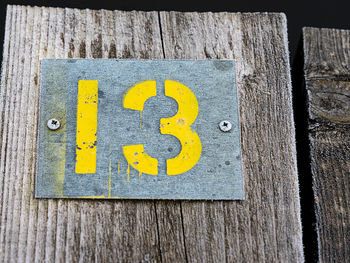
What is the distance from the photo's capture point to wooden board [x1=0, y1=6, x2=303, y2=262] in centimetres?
135

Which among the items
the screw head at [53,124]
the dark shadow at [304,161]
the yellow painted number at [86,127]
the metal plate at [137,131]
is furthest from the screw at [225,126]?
the screw head at [53,124]

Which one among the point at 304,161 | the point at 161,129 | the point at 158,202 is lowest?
the point at 158,202

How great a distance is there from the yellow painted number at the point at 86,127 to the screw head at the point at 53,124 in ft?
0.22

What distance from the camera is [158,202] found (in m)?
1.39

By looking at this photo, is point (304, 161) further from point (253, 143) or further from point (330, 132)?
point (253, 143)

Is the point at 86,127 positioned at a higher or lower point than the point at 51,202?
higher

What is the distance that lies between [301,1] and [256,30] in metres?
0.47

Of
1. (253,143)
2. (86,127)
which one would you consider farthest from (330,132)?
(86,127)

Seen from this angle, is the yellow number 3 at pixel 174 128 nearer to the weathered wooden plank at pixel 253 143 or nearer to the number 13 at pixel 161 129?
the number 13 at pixel 161 129

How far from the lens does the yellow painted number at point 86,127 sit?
4.54ft

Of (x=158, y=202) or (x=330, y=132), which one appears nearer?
(x=158, y=202)

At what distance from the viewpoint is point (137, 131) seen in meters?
1.42

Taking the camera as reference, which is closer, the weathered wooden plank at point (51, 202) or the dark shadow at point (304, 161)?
the weathered wooden plank at point (51, 202)

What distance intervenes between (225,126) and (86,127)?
458 mm
